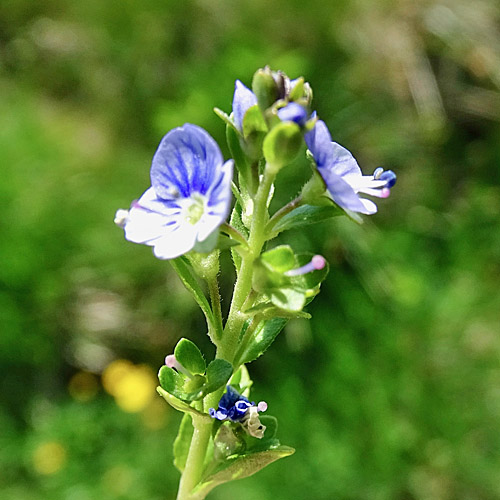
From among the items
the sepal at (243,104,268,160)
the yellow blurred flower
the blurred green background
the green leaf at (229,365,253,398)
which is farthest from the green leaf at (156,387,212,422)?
the yellow blurred flower

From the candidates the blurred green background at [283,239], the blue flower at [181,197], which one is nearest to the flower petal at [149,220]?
the blue flower at [181,197]

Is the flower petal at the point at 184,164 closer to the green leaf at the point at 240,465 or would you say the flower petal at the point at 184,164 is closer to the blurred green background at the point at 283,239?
the green leaf at the point at 240,465

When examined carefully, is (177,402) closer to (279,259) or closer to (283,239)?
(279,259)

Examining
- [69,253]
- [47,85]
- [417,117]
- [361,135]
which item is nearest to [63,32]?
[47,85]

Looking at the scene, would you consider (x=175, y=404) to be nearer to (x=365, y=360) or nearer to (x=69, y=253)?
(x=365, y=360)

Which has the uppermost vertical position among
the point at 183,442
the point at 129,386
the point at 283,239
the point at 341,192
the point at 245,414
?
the point at 341,192

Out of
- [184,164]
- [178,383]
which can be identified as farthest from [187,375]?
[184,164]

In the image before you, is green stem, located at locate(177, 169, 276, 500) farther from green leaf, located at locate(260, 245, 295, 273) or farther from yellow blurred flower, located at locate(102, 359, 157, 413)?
yellow blurred flower, located at locate(102, 359, 157, 413)
